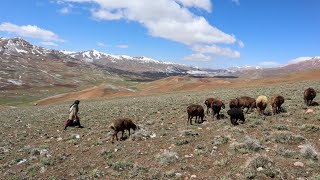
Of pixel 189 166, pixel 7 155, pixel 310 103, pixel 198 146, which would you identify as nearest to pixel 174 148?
pixel 198 146

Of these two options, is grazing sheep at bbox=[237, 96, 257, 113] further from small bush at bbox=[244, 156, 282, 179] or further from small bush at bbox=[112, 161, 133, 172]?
small bush at bbox=[112, 161, 133, 172]

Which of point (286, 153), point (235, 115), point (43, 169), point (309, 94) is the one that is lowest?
point (43, 169)

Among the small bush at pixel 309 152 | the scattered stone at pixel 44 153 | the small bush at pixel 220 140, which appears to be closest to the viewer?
the small bush at pixel 309 152

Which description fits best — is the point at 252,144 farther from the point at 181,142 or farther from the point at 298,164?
the point at 181,142

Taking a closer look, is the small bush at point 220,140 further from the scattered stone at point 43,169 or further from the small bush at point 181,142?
the scattered stone at point 43,169

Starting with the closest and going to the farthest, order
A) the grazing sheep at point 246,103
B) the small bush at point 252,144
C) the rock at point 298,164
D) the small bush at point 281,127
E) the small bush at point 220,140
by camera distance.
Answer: the rock at point 298,164
the small bush at point 252,144
the small bush at point 220,140
the small bush at point 281,127
the grazing sheep at point 246,103

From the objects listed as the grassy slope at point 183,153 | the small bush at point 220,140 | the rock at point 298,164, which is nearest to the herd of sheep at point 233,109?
the grassy slope at point 183,153

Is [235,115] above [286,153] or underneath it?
above

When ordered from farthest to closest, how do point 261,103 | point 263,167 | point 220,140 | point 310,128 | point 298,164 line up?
point 261,103 → point 310,128 → point 220,140 → point 298,164 → point 263,167

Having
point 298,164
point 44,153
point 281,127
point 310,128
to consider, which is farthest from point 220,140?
point 44,153

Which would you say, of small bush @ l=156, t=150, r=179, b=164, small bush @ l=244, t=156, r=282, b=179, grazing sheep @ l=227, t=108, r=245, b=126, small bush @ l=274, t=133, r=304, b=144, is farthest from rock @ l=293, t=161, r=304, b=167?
grazing sheep @ l=227, t=108, r=245, b=126

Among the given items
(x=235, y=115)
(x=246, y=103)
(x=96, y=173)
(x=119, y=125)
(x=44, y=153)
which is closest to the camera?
(x=96, y=173)

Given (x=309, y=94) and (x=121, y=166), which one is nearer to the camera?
(x=121, y=166)

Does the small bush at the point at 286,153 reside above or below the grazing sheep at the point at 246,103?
below
